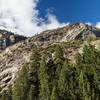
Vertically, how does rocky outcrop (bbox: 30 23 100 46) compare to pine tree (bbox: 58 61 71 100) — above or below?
above

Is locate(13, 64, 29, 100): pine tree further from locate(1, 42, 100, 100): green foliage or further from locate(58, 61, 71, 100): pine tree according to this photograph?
locate(58, 61, 71, 100): pine tree

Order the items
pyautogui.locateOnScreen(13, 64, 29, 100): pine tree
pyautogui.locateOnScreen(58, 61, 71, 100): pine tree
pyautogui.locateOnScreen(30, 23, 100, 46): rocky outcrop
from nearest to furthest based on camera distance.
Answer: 1. pyautogui.locateOnScreen(58, 61, 71, 100): pine tree
2. pyautogui.locateOnScreen(13, 64, 29, 100): pine tree
3. pyautogui.locateOnScreen(30, 23, 100, 46): rocky outcrop

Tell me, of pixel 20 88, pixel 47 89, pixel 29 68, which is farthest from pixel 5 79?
pixel 47 89

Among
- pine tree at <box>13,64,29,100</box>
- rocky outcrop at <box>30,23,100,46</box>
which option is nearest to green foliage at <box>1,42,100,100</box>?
pine tree at <box>13,64,29,100</box>

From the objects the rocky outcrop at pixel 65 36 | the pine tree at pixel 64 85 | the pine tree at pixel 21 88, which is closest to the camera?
the pine tree at pixel 64 85

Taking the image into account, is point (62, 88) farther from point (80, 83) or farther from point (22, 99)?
point (22, 99)

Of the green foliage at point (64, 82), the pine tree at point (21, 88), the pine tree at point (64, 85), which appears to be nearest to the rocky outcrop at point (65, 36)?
the green foliage at point (64, 82)

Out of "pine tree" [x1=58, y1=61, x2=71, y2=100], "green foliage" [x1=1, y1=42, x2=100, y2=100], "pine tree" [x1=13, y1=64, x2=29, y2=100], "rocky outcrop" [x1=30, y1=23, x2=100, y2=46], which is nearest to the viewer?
"green foliage" [x1=1, y1=42, x2=100, y2=100]

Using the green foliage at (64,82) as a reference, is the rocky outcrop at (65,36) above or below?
above

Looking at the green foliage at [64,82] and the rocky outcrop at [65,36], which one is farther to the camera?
the rocky outcrop at [65,36]

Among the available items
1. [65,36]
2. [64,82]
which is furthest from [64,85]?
[65,36]

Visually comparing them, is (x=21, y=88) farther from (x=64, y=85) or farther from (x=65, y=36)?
(x=65, y=36)

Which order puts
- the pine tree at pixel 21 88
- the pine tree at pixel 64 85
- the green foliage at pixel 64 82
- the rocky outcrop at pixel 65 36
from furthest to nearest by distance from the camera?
the rocky outcrop at pixel 65 36 → the pine tree at pixel 21 88 → the pine tree at pixel 64 85 → the green foliage at pixel 64 82

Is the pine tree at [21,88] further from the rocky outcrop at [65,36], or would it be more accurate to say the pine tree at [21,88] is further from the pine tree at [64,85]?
the rocky outcrop at [65,36]
